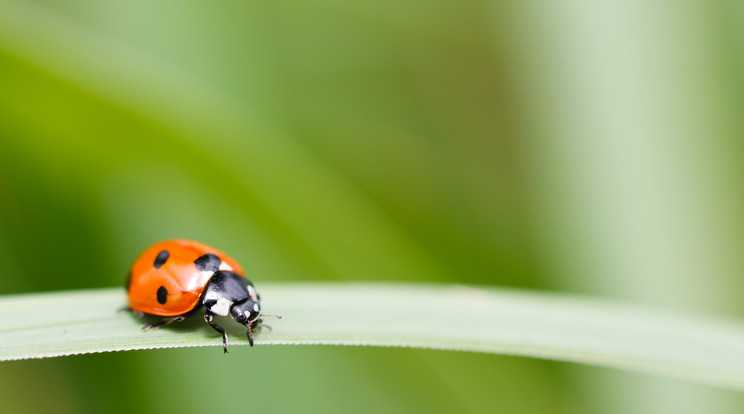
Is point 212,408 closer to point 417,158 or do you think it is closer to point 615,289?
point 615,289

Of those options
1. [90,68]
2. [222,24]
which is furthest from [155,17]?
[90,68]

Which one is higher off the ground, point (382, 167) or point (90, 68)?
point (382, 167)

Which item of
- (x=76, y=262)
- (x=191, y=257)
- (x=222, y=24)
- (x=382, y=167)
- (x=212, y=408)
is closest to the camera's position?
(x=191, y=257)

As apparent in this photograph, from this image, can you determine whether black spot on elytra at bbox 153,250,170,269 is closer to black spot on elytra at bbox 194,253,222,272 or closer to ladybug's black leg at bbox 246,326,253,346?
black spot on elytra at bbox 194,253,222,272

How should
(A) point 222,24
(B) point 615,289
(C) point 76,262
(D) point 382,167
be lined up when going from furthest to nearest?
(D) point 382,167 < (A) point 222,24 < (B) point 615,289 < (C) point 76,262

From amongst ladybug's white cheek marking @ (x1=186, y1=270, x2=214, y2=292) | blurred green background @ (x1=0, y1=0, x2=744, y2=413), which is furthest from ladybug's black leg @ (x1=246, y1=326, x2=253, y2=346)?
blurred green background @ (x1=0, y1=0, x2=744, y2=413)

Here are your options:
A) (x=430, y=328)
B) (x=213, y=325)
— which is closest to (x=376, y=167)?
(x=430, y=328)
